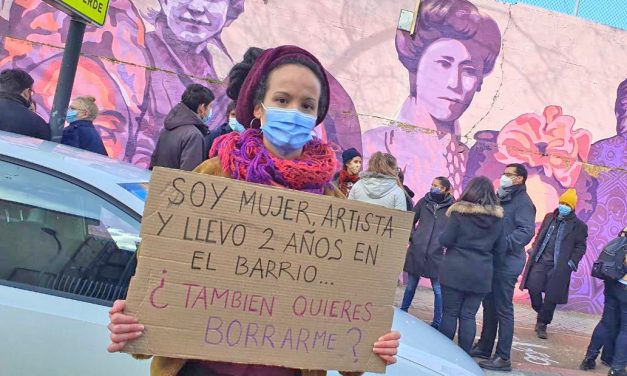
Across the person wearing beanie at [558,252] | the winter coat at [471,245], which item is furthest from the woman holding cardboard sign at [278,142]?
the person wearing beanie at [558,252]

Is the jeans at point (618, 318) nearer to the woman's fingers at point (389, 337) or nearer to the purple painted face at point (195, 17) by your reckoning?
the woman's fingers at point (389, 337)

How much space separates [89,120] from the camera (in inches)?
200

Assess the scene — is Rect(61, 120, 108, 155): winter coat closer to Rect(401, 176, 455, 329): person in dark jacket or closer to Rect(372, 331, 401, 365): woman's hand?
Rect(401, 176, 455, 329): person in dark jacket

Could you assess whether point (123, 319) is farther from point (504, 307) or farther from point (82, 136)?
point (504, 307)

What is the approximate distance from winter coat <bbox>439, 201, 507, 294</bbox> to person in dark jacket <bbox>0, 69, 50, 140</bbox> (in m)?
3.38

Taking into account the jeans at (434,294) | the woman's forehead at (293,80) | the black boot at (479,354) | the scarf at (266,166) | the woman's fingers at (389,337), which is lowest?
the black boot at (479,354)

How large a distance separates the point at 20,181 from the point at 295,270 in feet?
5.34

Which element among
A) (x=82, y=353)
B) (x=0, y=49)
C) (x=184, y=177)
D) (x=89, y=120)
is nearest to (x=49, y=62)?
(x=0, y=49)

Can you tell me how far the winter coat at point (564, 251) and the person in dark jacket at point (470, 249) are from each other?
1639 millimetres

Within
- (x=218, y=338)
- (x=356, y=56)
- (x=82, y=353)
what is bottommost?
(x=82, y=353)

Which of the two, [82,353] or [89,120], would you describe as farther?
[89,120]

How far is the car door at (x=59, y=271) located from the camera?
235 centimetres

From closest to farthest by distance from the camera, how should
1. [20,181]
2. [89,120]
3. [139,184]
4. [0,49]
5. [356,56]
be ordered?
[20,181]
[139,184]
[89,120]
[0,49]
[356,56]

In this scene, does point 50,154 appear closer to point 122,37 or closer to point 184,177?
point 184,177
